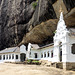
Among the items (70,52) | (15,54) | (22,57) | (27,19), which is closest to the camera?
(70,52)

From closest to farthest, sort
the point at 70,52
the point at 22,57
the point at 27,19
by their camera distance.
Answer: the point at 70,52
the point at 27,19
the point at 22,57

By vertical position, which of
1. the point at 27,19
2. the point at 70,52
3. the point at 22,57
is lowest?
the point at 22,57

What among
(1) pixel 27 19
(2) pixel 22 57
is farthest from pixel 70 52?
(1) pixel 27 19

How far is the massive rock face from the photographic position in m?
Result: 32.0

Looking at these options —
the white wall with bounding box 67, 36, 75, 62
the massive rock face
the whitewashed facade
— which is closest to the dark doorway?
the whitewashed facade

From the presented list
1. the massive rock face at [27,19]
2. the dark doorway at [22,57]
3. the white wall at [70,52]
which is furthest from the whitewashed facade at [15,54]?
the white wall at [70,52]

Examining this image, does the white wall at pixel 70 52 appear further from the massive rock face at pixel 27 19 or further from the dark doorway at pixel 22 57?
the dark doorway at pixel 22 57

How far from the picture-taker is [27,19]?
45188mm

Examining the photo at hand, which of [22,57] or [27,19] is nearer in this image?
[27,19]

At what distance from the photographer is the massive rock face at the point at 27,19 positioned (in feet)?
105

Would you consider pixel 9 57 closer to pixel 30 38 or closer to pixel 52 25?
pixel 30 38

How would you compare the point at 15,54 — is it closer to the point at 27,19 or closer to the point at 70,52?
the point at 27,19

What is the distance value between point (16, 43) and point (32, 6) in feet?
47.5

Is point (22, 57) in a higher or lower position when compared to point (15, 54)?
lower
